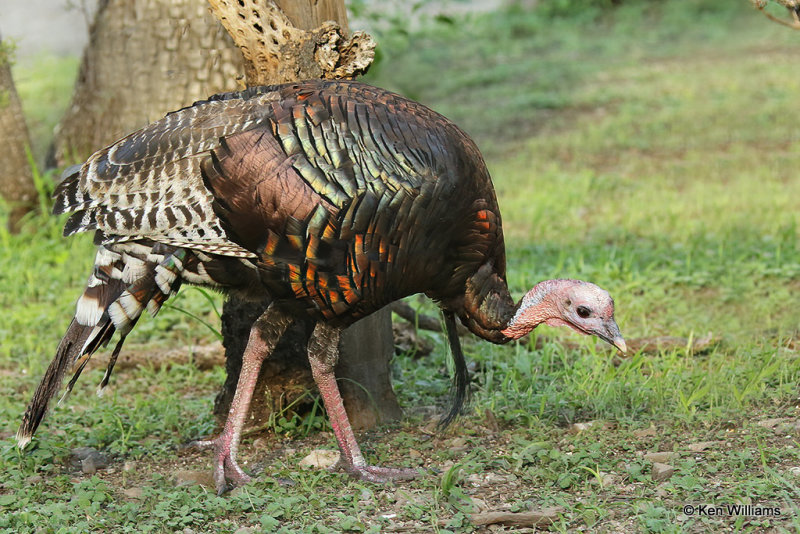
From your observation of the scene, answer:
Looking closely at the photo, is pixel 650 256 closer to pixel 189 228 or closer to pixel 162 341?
pixel 162 341

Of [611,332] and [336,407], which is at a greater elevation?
[611,332]

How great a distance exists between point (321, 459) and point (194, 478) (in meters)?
0.52

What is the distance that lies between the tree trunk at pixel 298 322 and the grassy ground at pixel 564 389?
0.54ft

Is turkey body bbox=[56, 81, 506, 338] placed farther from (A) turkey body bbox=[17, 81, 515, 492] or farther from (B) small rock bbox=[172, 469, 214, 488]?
(B) small rock bbox=[172, 469, 214, 488]

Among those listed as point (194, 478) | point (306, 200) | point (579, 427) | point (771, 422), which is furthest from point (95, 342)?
point (771, 422)

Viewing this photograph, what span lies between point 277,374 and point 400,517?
113 centimetres

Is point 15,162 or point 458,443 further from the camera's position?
point 15,162

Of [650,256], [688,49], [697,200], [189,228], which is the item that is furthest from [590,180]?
[688,49]

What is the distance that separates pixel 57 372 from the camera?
387 cm

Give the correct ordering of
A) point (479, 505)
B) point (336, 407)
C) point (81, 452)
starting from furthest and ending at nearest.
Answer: point (81, 452), point (336, 407), point (479, 505)

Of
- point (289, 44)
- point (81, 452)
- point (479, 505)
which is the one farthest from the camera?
point (81, 452)

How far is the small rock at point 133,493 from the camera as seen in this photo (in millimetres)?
3705

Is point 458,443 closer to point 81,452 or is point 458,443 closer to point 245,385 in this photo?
point 245,385

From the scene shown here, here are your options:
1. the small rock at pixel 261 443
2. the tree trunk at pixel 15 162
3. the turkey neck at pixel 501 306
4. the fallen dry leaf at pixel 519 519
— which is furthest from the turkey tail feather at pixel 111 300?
the tree trunk at pixel 15 162
